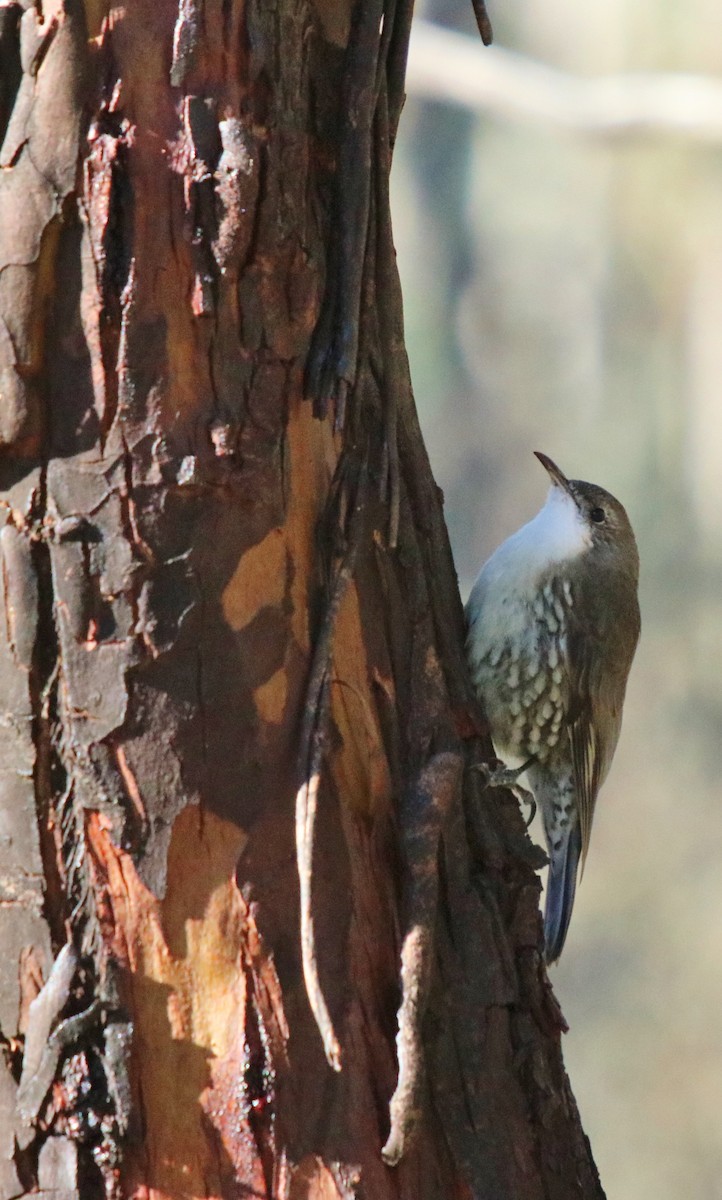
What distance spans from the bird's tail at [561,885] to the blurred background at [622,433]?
4.58 m

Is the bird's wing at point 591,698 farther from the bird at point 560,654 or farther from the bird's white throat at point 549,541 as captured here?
the bird's white throat at point 549,541

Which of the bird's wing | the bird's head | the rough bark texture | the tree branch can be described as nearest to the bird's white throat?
the bird's head

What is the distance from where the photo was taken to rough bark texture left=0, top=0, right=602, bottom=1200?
1576 millimetres

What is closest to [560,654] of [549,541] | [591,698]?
[591,698]

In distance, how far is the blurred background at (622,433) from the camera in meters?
7.70

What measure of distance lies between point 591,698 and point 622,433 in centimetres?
491

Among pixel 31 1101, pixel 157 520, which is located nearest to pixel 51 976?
pixel 31 1101

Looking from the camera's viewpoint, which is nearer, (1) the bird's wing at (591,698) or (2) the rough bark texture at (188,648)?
(2) the rough bark texture at (188,648)

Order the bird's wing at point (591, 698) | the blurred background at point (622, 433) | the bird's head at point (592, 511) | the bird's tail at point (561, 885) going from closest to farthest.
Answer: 1. the bird's tail at point (561, 885)
2. the bird's wing at point (591, 698)
3. the bird's head at point (592, 511)
4. the blurred background at point (622, 433)

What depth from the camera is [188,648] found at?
5.34 feet

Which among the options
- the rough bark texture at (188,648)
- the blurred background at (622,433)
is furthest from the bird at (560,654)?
the blurred background at (622,433)

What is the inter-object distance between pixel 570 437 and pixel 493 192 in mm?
1484

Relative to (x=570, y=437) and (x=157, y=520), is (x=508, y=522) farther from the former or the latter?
(x=157, y=520)

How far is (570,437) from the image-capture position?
26.4ft
